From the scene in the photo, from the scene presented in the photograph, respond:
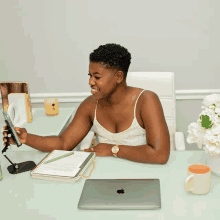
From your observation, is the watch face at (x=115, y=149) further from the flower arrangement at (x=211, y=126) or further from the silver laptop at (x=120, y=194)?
the flower arrangement at (x=211, y=126)

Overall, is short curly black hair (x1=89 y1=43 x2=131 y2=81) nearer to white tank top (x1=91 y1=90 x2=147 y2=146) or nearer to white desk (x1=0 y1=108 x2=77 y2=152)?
white tank top (x1=91 y1=90 x2=147 y2=146)

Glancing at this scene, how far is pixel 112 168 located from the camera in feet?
3.64

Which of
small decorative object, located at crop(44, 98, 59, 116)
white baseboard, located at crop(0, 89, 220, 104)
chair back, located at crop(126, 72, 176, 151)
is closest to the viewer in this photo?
chair back, located at crop(126, 72, 176, 151)

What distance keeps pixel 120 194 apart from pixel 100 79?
0.59 metres

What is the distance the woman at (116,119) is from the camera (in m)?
1.20

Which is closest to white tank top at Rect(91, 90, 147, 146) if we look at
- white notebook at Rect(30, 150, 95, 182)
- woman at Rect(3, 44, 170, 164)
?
woman at Rect(3, 44, 170, 164)

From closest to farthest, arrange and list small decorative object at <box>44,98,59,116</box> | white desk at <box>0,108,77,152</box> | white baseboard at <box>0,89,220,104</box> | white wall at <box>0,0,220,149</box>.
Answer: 1. white desk at <box>0,108,77,152</box>
2. small decorative object at <box>44,98,59,116</box>
3. white wall at <box>0,0,220,149</box>
4. white baseboard at <box>0,89,220,104</box>

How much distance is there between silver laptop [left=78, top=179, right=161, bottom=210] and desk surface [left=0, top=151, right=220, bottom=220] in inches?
0.7

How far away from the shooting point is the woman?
1197mm

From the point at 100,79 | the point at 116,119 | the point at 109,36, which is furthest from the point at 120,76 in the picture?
the point at 109,36

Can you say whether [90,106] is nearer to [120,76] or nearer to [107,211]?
[120,76]

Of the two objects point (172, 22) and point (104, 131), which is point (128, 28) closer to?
point (172, 22)

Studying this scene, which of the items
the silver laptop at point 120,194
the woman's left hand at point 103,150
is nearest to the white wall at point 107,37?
the woman's left hand at point 103,150

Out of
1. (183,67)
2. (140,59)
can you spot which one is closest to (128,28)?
(140,59)
